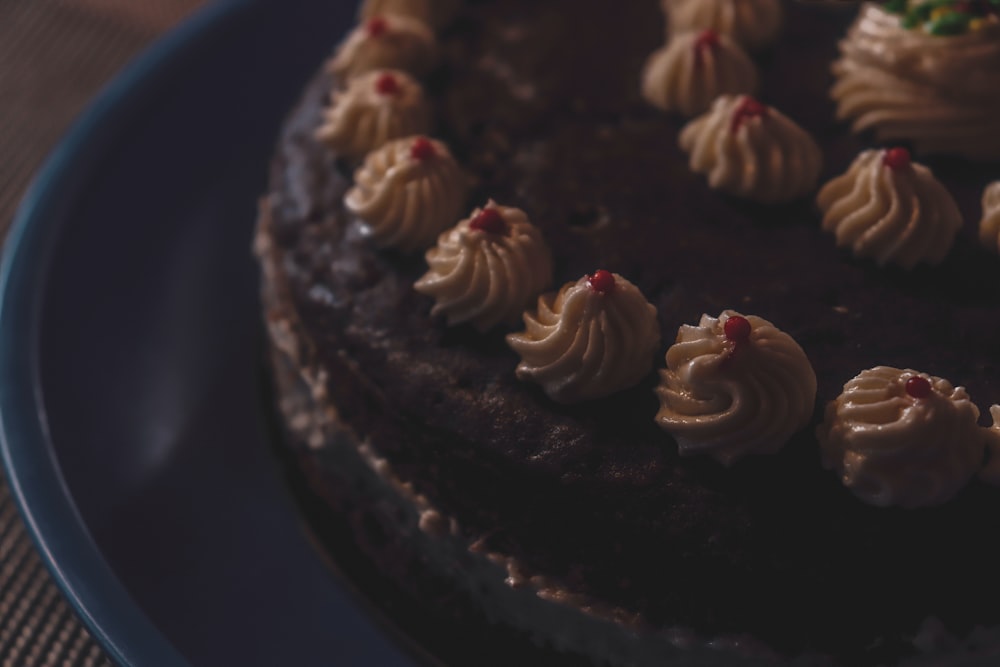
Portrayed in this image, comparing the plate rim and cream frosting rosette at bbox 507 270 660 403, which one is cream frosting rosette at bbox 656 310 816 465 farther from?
the plate rim

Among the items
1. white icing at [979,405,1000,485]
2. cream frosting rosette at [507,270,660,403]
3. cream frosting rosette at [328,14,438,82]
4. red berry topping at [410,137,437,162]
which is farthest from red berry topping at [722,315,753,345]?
cream frosting rosette at [328,14,438,82]

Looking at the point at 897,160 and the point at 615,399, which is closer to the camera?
the point at 615,399

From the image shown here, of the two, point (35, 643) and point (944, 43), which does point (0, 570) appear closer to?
point (35, 643)

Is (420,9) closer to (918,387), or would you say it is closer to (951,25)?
(951,25)

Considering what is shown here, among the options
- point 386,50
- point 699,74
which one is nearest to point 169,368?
point 386,50

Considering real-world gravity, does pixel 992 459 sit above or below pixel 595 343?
below

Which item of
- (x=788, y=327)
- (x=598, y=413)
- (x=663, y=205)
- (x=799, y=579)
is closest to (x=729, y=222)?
(x=663, y=205)
